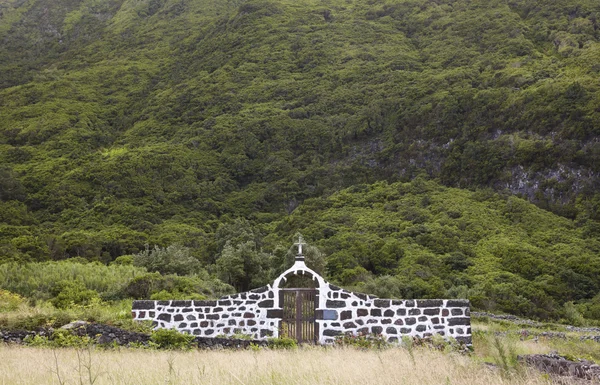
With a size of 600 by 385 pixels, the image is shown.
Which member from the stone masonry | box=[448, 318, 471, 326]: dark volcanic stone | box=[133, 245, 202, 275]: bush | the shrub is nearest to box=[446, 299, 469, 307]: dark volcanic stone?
the stone masonry

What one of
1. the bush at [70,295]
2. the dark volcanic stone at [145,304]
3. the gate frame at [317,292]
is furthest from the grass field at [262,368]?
the bush at [70,295]

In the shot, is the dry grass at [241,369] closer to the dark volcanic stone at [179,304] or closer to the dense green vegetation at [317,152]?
the dark volcanic stone at [179,304]

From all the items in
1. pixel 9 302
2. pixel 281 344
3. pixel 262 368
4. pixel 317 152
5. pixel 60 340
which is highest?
pixel 262 368

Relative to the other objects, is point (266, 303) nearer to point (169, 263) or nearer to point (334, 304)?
point (334, 304)

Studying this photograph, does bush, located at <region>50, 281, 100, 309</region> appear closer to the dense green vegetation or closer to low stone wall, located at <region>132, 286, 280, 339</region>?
the dense green vegetation

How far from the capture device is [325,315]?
1630 cm

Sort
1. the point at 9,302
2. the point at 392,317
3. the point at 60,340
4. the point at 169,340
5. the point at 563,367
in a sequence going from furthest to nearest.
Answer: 1. the point at 9,302
2. the point at 392,317
3. the point at 169,340
4. the point at 60,340
5. the point at 563,367

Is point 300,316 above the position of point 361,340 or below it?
Answer: above

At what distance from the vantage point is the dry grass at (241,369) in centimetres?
789

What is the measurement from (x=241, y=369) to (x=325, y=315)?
7295 mm

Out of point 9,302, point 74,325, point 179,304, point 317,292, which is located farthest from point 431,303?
point 9,302

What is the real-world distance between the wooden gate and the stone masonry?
123 millimetres

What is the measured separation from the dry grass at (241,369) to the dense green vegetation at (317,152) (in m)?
10.9

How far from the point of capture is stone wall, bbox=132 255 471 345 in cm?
1582
